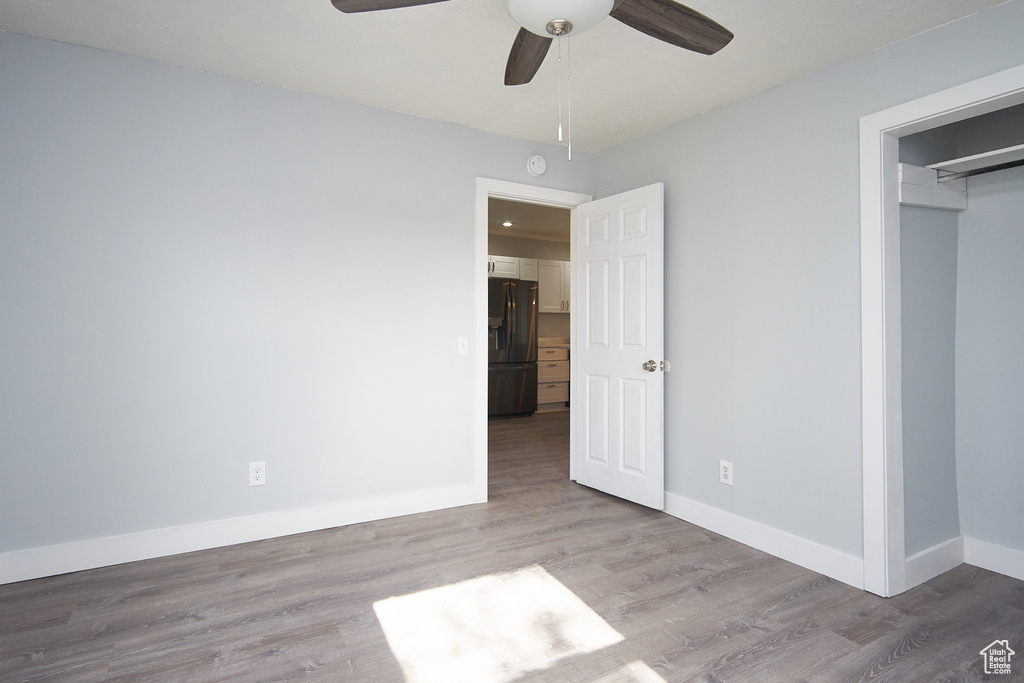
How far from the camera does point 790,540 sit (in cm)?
270

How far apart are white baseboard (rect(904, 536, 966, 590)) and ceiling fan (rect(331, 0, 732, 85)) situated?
2.41m

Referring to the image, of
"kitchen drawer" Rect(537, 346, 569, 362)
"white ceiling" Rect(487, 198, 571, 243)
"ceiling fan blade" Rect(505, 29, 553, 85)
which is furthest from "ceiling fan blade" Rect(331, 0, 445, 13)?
"kitchen drawer" Rect(537, 346, 569, 362)

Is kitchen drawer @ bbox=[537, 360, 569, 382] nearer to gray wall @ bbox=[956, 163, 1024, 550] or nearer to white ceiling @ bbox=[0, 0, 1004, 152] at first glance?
white ceiling @ bbox=[0, 0, 1004, 152]

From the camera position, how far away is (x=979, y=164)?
7.92 feet

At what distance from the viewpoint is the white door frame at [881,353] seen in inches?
91.4

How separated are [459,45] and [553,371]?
17.9 ft

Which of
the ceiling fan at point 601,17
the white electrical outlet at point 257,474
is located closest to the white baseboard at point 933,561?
the ceiling fan at point 601,17

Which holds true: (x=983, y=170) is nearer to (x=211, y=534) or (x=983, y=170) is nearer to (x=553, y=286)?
(x=211, y=534)

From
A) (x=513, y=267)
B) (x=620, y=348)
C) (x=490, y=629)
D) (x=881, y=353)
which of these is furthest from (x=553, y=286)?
(x=490, y=629)

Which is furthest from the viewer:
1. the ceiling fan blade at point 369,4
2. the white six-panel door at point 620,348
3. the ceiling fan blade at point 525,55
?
the white six-panel door at point 620,348

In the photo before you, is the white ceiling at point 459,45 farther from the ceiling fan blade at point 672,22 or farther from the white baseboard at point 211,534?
the white baseboard at point 211,534

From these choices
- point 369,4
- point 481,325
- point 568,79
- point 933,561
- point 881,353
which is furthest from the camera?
point 481,325

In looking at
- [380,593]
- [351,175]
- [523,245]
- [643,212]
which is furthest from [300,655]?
[523,245]

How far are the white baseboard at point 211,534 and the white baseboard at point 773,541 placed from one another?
133 cm
